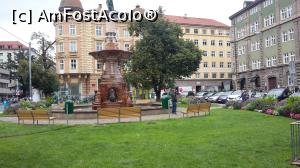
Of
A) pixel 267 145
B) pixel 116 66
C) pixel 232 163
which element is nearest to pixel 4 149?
pixel 232 163

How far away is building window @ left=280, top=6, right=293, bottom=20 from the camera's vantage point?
2149 inches

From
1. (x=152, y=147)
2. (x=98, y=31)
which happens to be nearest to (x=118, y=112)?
(x=152, y=147)

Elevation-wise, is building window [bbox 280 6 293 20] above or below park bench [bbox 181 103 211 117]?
above

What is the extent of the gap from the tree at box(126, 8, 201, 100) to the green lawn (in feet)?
79.8

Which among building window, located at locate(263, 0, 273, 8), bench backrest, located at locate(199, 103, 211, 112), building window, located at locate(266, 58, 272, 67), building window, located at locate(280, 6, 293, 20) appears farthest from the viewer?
building window, located at locate(266, 58, 272, 67)

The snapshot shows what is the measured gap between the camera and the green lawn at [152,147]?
32.7ft

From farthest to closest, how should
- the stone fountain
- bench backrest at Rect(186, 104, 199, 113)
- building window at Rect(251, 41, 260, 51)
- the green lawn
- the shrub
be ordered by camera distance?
building window at Rect(251, 41, 260, 51), the shrub, the stone fountain, bench backrest at Rect(186, 104, 199, 113), the green lawn

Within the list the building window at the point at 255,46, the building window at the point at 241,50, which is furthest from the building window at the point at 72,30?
the building window at the point at 255,46

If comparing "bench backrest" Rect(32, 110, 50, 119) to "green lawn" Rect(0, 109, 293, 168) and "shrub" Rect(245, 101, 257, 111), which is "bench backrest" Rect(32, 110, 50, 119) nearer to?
"green lawn" Rect(0, 109, 293, 168)

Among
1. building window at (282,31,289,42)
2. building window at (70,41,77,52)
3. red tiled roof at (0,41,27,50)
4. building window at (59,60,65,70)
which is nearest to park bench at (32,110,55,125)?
building window at (282,31,289,42)

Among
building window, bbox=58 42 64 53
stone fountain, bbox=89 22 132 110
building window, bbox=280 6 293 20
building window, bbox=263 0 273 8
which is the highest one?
building window, bbox=263 0 273 8

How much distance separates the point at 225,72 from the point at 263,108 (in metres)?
70.0

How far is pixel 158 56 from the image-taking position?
42.7 meters

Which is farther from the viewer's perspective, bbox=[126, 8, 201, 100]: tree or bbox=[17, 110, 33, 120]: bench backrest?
bbox=[126, 8, 201, 100]: tree
